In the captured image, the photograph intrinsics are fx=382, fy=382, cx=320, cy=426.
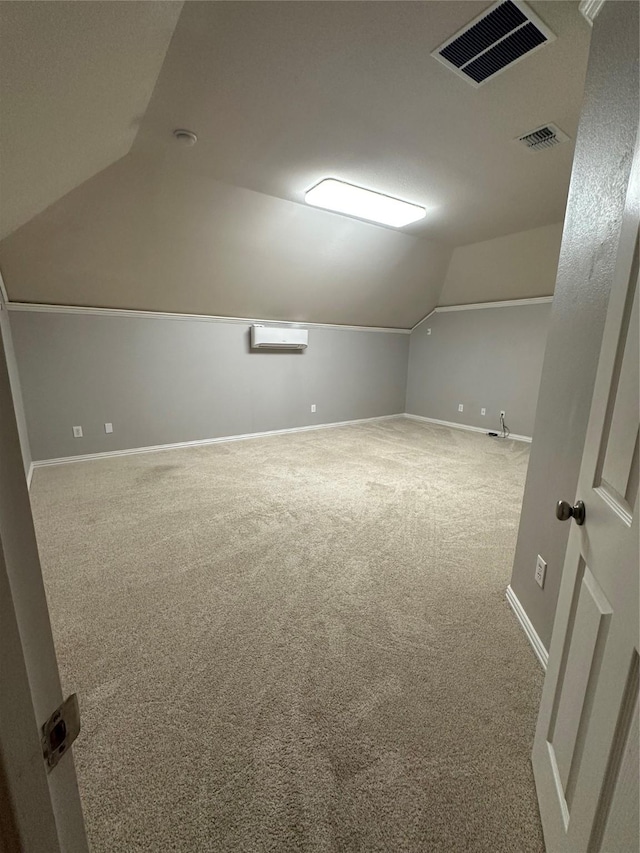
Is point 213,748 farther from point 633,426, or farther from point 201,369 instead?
point 201,369

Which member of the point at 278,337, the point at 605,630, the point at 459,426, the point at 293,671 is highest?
the point at 278,337

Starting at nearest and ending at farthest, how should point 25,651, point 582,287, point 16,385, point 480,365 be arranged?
1. point 25,651
2. point 582,287
3. point 16,385
4. point 480,365

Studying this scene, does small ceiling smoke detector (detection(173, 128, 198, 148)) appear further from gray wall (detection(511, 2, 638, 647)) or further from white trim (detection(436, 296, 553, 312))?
white trim (detection(436, 296, 553, 312))

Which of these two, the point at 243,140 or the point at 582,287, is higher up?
the point at 243,140

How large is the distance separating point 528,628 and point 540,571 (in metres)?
0.30

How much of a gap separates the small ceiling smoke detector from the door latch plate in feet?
9.32

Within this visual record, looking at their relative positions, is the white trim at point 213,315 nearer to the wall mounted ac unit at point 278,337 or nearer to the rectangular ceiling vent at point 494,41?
the wall mounted ac unit at point 278,337

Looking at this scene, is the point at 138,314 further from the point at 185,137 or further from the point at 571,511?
the point at 571,511

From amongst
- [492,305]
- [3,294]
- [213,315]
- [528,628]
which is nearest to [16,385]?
[3,294]

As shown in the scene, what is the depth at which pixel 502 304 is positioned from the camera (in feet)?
17.4

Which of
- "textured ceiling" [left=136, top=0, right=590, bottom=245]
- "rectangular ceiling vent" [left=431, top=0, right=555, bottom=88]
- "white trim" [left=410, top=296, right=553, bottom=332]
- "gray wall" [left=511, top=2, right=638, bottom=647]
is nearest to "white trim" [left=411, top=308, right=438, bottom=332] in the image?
"white trim" [left=410, top=296, right=553, bottom=332]

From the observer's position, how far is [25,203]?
2484mm

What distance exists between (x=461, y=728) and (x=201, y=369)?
13.7 ft

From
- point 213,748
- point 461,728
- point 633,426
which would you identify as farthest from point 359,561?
point 633,426
